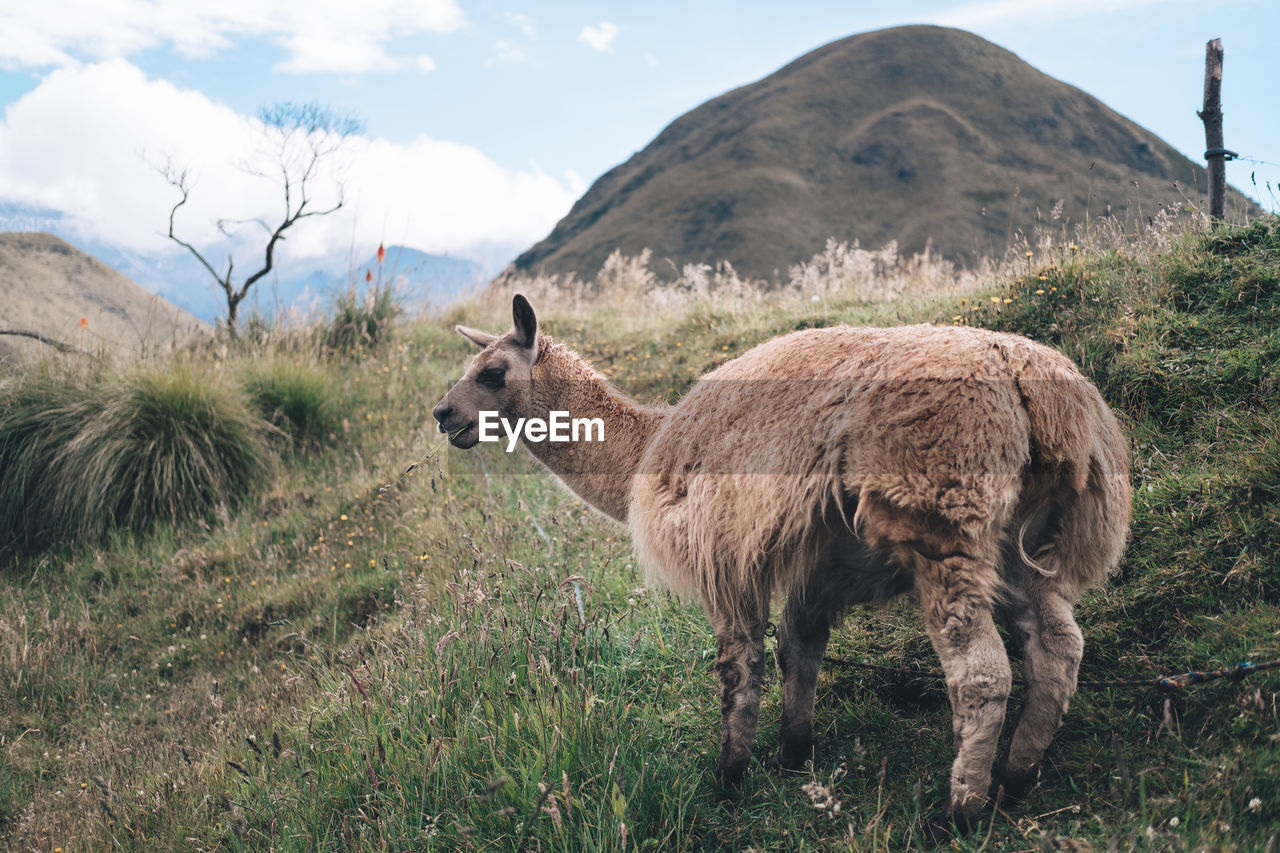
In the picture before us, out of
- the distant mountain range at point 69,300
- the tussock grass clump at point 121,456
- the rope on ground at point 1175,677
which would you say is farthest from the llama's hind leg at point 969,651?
the distant mountain range at point 69,300

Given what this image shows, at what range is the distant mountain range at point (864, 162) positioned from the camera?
38594mm

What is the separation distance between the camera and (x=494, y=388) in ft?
14.8

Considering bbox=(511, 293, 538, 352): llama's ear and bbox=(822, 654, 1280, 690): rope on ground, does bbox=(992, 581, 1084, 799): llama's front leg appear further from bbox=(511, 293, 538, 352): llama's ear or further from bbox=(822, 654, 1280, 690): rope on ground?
bbox=(511, 293, 538, 352): llama's ear

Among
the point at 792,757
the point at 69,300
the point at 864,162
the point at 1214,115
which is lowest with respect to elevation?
the point at 792,757

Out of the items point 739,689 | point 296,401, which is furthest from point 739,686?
point 296,401

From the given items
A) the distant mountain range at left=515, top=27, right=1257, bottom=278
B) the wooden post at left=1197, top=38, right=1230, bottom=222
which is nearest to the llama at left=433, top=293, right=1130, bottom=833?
the wooden post at left=1197, top=38, right=1230, bottom=222

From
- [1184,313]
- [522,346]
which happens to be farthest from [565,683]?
[1184,313]

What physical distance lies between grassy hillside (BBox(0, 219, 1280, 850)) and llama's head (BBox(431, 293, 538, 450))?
0.86 m

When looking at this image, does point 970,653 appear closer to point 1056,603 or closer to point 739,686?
point 1056,603

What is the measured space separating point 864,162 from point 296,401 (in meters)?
43.1

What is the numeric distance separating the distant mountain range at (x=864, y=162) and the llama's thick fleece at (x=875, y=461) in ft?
108

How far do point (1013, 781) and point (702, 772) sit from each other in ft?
3.91

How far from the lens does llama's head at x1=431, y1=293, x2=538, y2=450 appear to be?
14.7 feet

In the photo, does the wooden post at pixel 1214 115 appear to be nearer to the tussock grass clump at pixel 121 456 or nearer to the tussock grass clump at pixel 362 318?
the tussock grass clump at pixel 121 456
